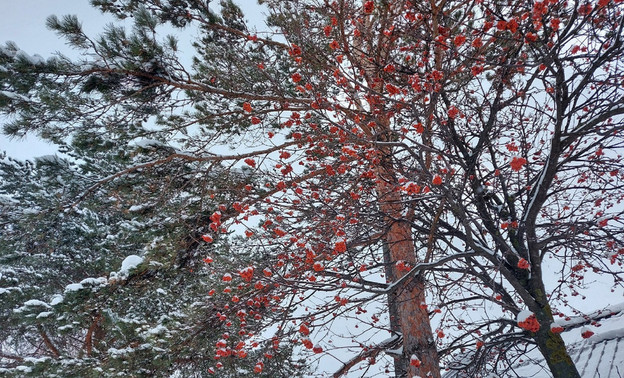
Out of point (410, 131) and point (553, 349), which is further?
point (410, 131)

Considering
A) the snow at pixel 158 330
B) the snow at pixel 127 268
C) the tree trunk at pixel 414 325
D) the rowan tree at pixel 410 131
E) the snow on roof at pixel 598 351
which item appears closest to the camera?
the rowan tree at pixel 410 131

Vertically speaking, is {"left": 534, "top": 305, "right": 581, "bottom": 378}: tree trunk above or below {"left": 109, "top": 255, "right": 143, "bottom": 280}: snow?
below

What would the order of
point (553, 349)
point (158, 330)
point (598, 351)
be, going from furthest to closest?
point (598, 351)
point (158, 330)
point (553, 349)

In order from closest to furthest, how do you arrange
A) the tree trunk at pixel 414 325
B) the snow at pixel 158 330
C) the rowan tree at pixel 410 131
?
the rowan tree at pixel 410 131 → the tree trunk at pixel 414 325 → the snow at pixel 158 330

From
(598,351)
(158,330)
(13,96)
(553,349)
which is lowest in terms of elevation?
(553,349)

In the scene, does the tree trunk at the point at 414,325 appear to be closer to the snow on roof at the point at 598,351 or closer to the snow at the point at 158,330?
the snow on roof at the point at 598,351

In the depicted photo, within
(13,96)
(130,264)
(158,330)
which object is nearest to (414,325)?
(158,330)

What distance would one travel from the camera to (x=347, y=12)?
4.64 metres

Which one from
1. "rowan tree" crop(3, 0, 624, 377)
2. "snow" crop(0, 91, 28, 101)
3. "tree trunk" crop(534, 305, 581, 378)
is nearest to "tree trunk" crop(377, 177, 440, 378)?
"rowan tree" crop(3, 0, 624, 377)

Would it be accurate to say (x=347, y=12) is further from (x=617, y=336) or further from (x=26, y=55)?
(x=617, y=336)

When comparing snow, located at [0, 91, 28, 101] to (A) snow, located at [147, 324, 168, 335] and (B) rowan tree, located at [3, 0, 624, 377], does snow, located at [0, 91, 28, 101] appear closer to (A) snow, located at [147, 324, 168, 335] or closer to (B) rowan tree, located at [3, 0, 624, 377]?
(B) rowan tree, located at [3, 0, 624, 377]

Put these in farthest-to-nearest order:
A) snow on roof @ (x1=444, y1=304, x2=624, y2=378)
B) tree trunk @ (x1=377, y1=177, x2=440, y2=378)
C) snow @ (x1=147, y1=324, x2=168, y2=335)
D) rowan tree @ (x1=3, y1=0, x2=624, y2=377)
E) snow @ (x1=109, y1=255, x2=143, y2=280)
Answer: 1. snow on roof @ (x1=444, y1=304, x2=624, y2=378)
2. snow @ (x1=147, y1=324, x2=168, y2=335)
3. snow @ (x1=109, y1=255, x2=143, y2=280)
4. tree trunk @ (x1=377, y1=177, x2=440, y2=378)
5. rowan tree @ (x1=3, y1=0, x2=624, y2=377)

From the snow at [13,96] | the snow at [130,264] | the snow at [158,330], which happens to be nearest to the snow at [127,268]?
the snow at [130,264]

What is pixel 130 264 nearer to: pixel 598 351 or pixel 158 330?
pixel 158 330
